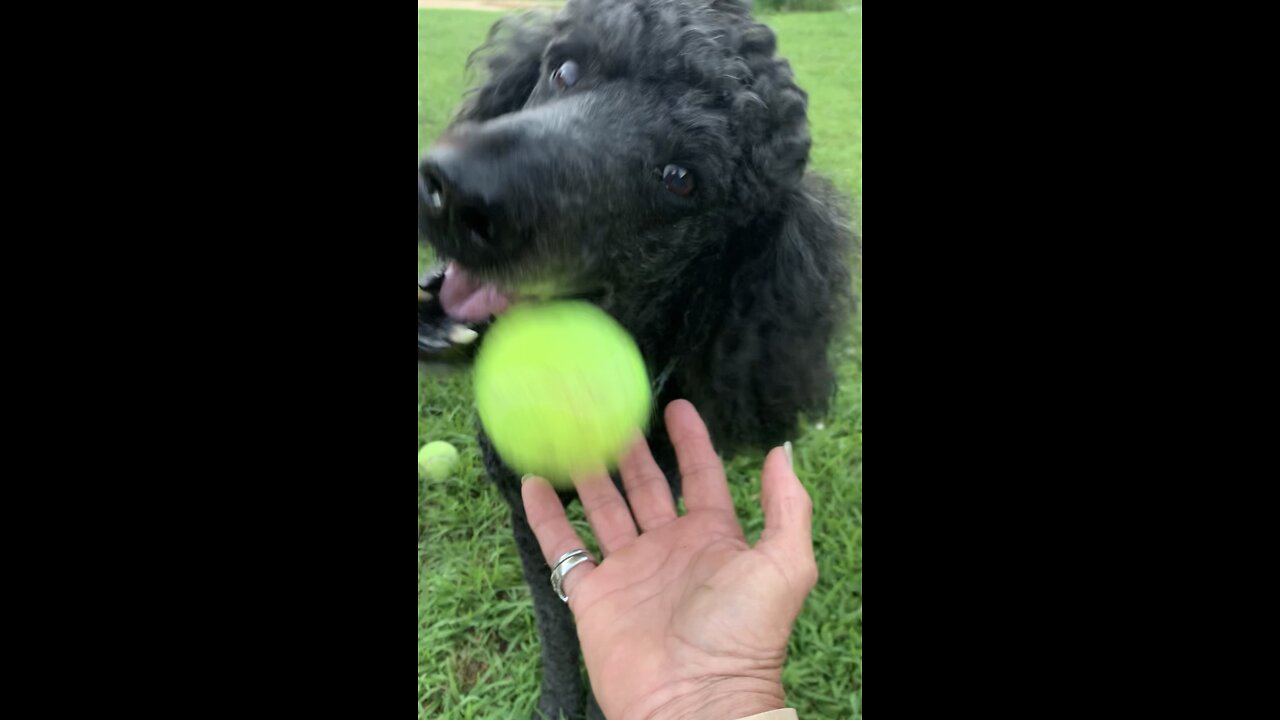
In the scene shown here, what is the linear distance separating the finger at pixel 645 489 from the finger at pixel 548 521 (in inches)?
5.6

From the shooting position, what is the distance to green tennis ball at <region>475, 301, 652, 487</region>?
124cm

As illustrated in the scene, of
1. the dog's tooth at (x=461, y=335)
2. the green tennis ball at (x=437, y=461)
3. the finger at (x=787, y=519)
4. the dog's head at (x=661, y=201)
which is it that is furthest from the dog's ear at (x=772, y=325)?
the green tennis ball at (x=437, y=461)

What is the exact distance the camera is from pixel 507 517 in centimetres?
221

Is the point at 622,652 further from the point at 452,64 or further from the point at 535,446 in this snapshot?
the point at 452,64

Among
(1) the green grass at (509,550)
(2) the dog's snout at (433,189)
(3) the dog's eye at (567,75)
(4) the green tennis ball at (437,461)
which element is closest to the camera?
(2) the dog's snout at (433,189)

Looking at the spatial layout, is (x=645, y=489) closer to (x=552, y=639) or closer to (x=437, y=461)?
(x=552, y=639)

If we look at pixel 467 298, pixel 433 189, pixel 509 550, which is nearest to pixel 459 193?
pixel 433 189

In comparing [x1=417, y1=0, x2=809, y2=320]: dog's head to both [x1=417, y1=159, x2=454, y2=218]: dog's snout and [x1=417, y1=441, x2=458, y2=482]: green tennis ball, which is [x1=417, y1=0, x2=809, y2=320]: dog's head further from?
[x1=417, y1=441, x2=458, y2=482]: green tennis ball

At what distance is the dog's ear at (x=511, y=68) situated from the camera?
168 cm

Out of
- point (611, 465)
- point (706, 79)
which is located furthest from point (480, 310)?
point (706, 79)

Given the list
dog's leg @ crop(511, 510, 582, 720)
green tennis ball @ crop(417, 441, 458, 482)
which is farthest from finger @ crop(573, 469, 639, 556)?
green tennis ball @ crop(417, 441, 458, 482)

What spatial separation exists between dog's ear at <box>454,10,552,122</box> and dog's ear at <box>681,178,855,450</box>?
25.1 inches

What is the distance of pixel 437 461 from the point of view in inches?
91.0

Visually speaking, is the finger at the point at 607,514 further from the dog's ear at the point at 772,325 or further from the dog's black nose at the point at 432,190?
the dog's black nose at the point at 432,190
